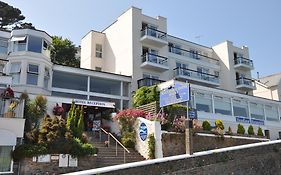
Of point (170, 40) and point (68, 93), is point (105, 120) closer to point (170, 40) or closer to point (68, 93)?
point (68, 93)

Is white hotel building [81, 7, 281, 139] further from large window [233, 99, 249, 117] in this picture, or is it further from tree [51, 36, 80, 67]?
tree [51, 36, 80, 67]

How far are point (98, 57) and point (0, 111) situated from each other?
66.8 feet

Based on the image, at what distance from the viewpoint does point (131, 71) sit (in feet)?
105

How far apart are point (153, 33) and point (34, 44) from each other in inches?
531

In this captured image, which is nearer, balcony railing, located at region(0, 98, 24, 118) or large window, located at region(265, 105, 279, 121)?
balcony railing, located at region(0, 98, 24, 118)

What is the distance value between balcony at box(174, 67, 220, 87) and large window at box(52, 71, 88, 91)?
11088 mm

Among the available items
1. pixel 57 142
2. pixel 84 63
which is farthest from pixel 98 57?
pixel 57 142

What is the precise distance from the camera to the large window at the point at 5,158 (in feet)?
49.5

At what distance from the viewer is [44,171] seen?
1523 centimetres

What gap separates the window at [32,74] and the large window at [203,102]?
1408 cm

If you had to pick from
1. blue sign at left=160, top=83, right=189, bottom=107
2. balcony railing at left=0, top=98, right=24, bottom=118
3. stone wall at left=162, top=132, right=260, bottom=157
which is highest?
blue sign at left=160, top=83, right=189, bottom=107

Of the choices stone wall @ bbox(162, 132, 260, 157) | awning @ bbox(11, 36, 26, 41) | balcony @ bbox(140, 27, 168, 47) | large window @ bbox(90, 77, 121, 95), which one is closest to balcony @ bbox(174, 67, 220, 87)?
balcony @ bbox(140, 27, 168, 47)

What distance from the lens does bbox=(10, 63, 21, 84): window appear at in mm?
24833

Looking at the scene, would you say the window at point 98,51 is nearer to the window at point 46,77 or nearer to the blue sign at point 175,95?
the window at point 46,77
